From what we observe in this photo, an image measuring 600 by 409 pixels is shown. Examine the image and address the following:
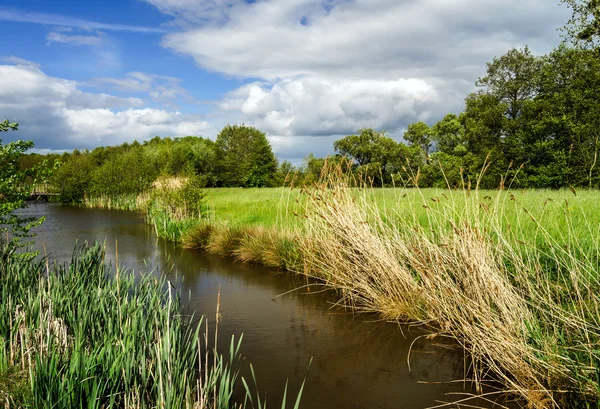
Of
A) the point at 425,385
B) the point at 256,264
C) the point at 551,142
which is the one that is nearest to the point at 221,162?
the point at 551,142

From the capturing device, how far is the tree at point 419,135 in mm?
47969

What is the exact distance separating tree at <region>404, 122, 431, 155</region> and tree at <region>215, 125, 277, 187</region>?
16.9 meters

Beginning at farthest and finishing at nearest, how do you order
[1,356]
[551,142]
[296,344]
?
1. [551,142]
2. [296,344]
3. [1,356]

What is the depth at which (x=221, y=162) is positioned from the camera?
52.5 m

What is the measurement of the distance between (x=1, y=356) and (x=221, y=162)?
163 ft

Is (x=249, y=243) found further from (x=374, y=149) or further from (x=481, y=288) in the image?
(x=374, y=149)

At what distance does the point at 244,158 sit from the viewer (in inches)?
2283

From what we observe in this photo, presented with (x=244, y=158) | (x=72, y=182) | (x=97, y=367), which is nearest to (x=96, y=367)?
(x=97, y=367)

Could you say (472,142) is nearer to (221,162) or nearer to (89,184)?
(221,162)

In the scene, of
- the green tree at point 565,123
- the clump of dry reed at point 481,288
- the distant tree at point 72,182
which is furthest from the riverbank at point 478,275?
the distant tree at point 72,182

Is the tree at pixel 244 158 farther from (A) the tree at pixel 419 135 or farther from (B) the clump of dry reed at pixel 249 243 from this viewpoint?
(B) the clump of dry reed at pixel 249 243

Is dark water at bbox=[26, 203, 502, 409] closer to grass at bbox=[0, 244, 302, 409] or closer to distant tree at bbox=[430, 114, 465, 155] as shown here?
grass at bbox=[0, 244, 302, 409]

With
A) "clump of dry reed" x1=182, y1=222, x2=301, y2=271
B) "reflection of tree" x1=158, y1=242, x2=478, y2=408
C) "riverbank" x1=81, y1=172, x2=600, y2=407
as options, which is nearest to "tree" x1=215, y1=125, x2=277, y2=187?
"clump of dry reed" x1=182, y1=222, x2=301, y2=271

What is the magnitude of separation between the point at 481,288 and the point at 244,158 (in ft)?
178
